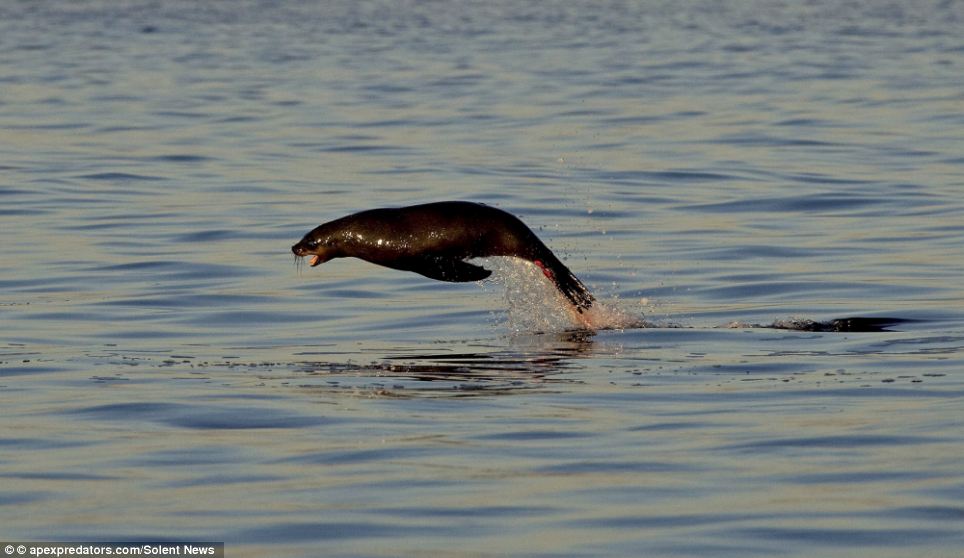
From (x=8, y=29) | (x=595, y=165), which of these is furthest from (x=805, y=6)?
(x=595, y=165)

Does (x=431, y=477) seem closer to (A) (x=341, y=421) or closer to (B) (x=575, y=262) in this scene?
(A) (x=341, y=421)

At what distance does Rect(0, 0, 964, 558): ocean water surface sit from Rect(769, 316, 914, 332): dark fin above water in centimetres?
14

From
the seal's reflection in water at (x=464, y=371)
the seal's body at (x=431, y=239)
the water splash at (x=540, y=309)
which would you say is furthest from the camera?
the water splash at (x=540, y=309)

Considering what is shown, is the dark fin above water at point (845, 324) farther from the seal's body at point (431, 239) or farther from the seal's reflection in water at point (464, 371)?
the seal's body at point (431, 239)

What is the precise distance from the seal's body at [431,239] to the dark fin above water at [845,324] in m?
1.72

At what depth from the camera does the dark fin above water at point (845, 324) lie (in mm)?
12742

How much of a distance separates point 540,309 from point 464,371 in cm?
216

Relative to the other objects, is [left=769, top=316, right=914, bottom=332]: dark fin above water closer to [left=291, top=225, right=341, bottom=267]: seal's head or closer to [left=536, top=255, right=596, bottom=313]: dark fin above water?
[left=536, top=255, right=596, bottom=313]: dark fin above water

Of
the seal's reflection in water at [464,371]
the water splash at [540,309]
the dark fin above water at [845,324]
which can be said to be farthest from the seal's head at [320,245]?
the dark fin above water at [845,324]

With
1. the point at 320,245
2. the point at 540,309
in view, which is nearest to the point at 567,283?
the point at 540,309

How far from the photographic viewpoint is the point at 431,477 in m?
8.62

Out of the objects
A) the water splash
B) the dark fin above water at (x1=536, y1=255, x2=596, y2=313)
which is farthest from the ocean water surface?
the dark fin above water at (x1=536, y1=255, x2=596, y2=313)

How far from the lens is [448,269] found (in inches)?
489

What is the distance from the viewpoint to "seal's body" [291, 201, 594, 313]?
484 inches
